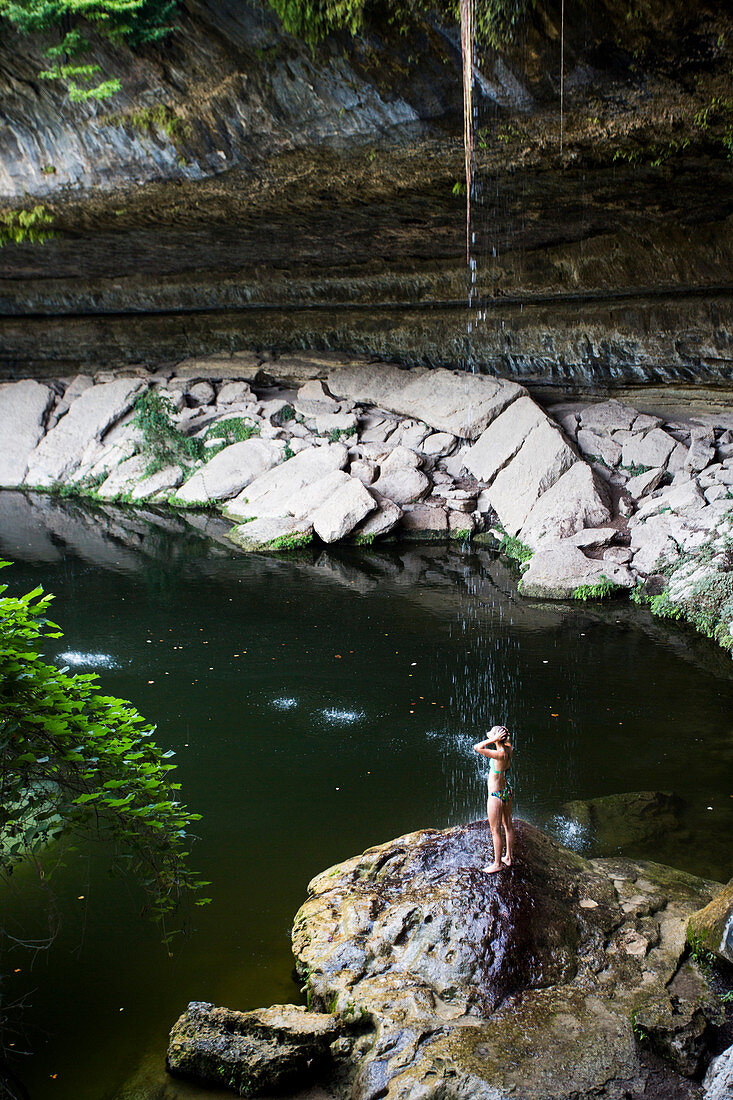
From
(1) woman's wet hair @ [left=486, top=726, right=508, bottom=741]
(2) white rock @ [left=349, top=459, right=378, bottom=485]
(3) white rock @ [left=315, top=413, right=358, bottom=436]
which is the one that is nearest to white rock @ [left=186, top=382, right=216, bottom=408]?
(3) white rock @ [left=315, top=413, right=358, bottom=436]

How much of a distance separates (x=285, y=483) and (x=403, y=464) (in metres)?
2.12

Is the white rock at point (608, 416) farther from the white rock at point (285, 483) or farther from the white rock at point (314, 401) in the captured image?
the white rock at point (314, 401)

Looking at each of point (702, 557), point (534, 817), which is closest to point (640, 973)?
point (534, 817)

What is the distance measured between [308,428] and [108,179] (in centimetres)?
603

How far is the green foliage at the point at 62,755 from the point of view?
3020 mm

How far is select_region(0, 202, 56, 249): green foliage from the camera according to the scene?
472 inches

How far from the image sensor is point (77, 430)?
17234 millimetres

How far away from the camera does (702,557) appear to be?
9.41 meters

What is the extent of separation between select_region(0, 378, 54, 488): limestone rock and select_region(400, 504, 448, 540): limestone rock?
9.37 m

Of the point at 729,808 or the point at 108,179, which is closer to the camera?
the point at 729,808

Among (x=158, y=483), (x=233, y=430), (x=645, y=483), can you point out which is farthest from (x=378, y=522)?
(x=158, y=483)

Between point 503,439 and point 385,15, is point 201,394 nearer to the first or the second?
point 503,439

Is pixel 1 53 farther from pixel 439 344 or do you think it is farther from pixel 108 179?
pixel 439 344

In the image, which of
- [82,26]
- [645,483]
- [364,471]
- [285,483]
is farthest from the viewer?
[285,483]
